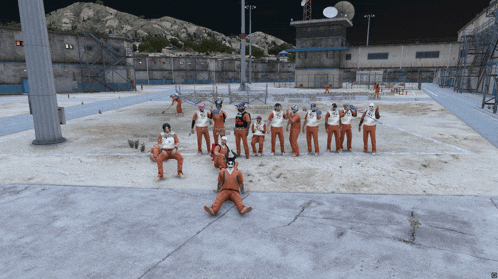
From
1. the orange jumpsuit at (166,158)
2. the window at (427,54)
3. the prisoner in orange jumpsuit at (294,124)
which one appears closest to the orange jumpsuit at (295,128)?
the prisoner in orange jumpsuit at (294,124)

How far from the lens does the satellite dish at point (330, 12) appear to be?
50.8m

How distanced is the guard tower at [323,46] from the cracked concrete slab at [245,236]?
48488 millimetres

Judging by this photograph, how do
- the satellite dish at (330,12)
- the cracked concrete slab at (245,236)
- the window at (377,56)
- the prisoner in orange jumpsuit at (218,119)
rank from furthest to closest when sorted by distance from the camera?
the satellite dish at (330,12)
the window at (377,56)
the prisoner in orange jumpsuit at (218,119)
the cracked concrete slab at (245,236)

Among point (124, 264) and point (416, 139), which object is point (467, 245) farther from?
point (416, 139)

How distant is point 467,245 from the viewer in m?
5.06

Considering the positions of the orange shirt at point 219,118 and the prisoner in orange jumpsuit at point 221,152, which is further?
the orange shirt at point 219,118

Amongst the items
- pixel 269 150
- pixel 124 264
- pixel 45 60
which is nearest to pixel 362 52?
pixel 269 150

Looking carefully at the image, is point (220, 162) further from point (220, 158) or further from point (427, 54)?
point (427, 54)

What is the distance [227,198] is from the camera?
6.59m

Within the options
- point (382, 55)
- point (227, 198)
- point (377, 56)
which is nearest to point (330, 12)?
point (377, 56)

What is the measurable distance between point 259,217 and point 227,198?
2.90 ft

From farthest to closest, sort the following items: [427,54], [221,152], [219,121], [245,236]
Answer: [427,54] < [219,121] < [221,152] < [245,236]

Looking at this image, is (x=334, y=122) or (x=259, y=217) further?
(x=334, y=122)

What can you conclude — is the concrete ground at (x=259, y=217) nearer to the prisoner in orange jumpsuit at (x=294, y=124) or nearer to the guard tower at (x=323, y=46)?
the prisoner in orange jumpsuit at (x=294, y=124)
